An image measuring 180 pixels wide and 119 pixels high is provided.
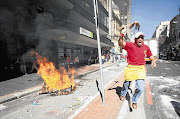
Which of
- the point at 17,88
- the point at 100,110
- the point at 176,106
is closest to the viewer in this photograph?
the point at 100,110

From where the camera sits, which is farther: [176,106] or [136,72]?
[176,106]

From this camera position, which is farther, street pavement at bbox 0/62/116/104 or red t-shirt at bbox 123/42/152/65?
street pavement at bbox 0/62/116/104

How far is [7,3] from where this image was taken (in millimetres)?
6953

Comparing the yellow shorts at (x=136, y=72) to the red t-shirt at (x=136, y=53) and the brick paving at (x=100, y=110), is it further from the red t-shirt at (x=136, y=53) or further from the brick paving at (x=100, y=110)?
the brick paving at (x=100, y=110)

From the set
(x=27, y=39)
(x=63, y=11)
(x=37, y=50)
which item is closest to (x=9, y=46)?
(x=27, y=39)

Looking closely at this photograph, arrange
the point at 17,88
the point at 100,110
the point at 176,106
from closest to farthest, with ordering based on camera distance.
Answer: the point at 100,110 → the point at 176,106 → the point at 17,88

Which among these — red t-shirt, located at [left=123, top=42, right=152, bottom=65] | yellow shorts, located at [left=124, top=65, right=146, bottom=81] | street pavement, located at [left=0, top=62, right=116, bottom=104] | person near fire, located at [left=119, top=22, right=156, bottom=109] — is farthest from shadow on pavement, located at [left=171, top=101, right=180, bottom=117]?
street pavement, located at [left=0, top=62, right=116, bottom=104]

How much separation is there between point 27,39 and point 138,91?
32.2 feet

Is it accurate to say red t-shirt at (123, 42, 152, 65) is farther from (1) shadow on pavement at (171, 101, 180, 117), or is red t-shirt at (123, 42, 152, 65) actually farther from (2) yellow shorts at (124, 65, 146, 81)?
(1) shadow on pavement at (171, 101, 180, 117)

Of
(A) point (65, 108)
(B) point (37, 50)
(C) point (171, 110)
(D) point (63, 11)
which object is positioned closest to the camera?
(C) point (171, 110)

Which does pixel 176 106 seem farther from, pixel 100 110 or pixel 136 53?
pixel 100 110

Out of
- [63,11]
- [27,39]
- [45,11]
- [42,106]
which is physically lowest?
[42,106]

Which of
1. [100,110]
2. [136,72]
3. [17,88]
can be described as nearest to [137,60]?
[136,72]

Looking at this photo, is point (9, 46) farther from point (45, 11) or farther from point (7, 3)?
point (45, 11)
